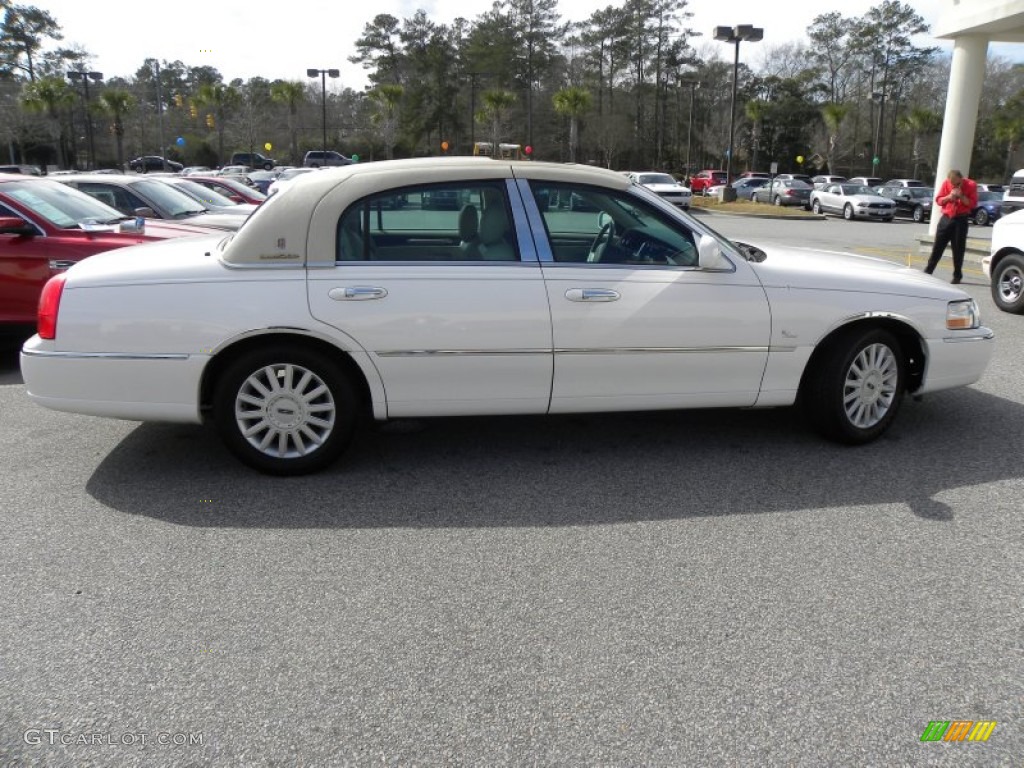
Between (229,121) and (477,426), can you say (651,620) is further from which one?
(229,121)

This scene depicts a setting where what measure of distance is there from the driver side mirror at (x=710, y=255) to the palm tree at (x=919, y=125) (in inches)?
2549

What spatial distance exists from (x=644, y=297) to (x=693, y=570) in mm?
1544

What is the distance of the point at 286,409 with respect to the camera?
4246 millimetres

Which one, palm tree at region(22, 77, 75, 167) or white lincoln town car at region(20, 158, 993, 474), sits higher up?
palm tree at region(22, 77, 75, 167)

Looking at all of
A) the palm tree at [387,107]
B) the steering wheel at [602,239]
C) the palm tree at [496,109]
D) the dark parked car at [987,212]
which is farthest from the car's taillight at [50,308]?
the palm tree at [387,107]

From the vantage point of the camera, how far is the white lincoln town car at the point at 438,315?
13.5 ft

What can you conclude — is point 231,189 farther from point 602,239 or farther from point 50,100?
point 50,100

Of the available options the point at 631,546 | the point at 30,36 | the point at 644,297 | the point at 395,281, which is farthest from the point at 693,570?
the point at 30,36

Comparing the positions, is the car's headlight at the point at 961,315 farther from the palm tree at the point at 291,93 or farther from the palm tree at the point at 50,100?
the palm tree at the point at 291,93

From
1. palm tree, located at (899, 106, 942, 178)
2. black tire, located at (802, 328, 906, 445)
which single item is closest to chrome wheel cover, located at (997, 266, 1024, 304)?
black tire, located at (802, 328, 906, 445)

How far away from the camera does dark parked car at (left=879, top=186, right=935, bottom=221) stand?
105 ft

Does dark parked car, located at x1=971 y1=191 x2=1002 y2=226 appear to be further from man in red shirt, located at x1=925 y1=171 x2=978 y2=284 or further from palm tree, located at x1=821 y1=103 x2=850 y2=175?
palm tree, located at x1=821 y1=103 x2=850 y2=175

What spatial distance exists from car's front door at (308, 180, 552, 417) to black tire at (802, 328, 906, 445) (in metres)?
1.63

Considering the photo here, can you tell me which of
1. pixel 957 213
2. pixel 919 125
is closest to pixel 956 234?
pixel 957 213
